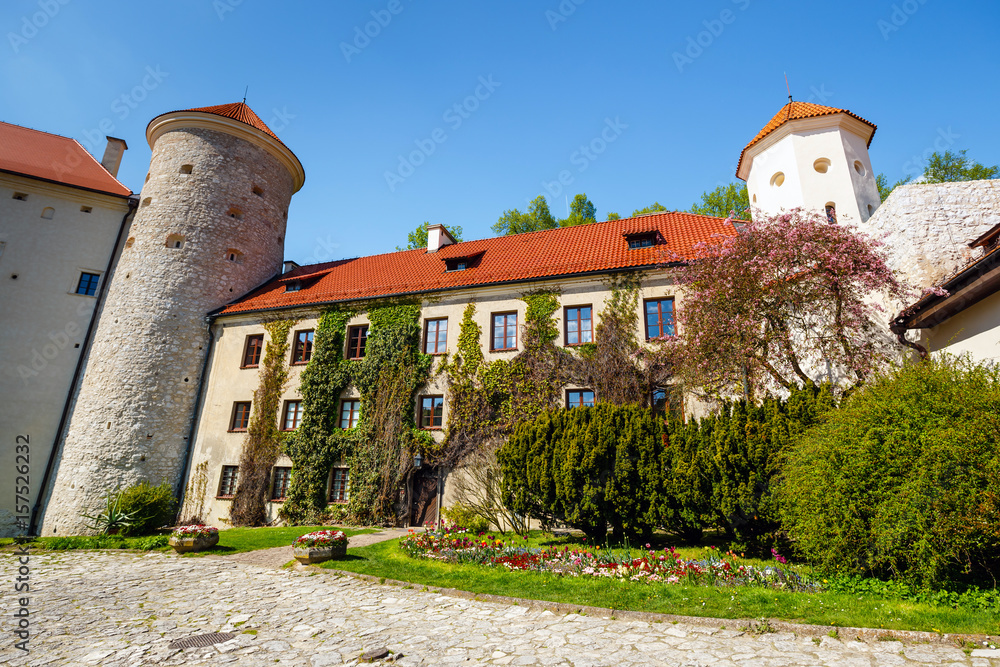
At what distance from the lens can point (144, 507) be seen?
16.5 metres

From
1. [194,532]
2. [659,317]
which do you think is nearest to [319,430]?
[194,532]

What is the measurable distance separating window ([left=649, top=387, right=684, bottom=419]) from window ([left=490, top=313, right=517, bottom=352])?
467 cm

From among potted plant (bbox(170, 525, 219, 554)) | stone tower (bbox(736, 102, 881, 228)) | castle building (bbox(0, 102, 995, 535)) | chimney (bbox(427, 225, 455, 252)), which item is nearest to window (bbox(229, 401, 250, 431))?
castle building (bbox(0, 102, 995, 535))

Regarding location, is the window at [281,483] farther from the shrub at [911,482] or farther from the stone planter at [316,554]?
the shrub at [911,482]

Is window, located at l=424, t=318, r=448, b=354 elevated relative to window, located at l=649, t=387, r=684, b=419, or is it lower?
elevated

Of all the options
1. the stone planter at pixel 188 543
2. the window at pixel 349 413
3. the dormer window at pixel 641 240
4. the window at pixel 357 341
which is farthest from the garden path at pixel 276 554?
the dormer window at pixel 641 240

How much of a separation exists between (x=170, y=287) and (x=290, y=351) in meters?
5.67

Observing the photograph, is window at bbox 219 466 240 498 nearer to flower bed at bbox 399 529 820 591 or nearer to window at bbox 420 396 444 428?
window at bbox 420 396 444 428

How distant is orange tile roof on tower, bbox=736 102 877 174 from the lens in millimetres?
15867

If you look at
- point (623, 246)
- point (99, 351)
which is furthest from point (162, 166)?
point (623, 246)

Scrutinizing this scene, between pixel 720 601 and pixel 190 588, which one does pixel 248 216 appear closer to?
pixel 190 588

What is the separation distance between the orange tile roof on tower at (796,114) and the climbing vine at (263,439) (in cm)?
1805

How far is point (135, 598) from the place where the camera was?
8164mm

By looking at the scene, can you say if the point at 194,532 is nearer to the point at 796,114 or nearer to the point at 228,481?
the point at 228,481
